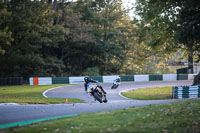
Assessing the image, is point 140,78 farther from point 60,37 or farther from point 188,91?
point 188,91

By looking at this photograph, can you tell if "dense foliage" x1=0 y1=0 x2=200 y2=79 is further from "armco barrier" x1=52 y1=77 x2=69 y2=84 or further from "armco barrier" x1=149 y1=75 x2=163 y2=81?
"armco barrier" x1=52 y1=77 x2=69 y2=84

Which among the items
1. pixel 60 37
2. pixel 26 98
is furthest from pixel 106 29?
pixel 26 98

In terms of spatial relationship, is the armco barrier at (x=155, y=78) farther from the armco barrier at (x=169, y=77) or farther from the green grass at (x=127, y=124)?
the green grass at (x=127, y=124)

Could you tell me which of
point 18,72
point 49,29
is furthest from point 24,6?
point 18,72

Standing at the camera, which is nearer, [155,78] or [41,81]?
[41,81]

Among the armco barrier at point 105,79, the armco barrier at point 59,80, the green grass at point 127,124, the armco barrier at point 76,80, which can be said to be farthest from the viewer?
the armco barrier at point 76,80

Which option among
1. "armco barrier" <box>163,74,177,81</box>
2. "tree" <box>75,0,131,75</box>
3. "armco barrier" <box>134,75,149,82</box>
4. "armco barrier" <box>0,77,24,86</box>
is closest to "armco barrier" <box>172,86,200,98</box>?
"armco barrier" <box>134,75,149,82</box>

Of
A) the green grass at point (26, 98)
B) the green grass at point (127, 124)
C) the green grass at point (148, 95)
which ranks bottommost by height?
the green grass at point (148, 95)

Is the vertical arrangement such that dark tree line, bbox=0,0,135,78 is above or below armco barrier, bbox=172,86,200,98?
above

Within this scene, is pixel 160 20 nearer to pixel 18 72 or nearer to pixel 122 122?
pixel 122 122

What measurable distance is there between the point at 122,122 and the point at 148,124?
2.63 ft

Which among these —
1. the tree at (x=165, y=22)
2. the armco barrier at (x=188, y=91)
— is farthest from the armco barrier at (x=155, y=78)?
the armco barrier at (x=188, y=91)

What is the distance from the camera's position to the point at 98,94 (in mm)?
16641

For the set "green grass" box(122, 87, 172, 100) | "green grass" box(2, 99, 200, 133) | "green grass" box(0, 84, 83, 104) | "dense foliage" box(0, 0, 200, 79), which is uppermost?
"dense foliage" box(0, 0, 200, 79)
